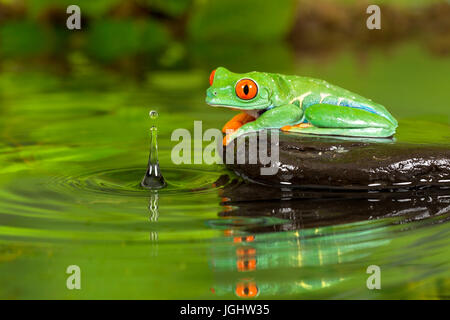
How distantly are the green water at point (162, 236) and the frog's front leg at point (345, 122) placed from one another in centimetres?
13

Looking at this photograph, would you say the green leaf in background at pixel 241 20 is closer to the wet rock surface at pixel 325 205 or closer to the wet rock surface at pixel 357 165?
the wet rock surface at pixel 357 165

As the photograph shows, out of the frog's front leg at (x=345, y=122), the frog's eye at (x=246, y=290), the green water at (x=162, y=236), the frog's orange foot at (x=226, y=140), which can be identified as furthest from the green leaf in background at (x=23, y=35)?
the frog's eye at (x=246, y=290)

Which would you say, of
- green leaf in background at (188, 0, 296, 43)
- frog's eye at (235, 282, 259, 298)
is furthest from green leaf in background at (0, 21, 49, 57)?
frog's eye at (235, 282, 259, 298)

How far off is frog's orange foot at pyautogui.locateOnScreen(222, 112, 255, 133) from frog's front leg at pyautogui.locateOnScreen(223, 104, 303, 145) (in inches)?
5.3

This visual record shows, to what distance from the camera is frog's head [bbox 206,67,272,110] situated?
324 cm

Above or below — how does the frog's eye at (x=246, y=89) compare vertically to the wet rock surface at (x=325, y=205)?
above

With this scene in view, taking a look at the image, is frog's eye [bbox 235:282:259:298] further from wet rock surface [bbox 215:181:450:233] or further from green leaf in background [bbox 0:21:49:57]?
green leaf in background [bbox 0:21:49:57]

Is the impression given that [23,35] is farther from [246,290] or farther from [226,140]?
[246,290]

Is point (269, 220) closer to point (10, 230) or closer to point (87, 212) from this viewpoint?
point (87, 212)

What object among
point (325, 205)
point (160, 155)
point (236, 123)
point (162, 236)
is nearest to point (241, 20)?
point (160, 155)

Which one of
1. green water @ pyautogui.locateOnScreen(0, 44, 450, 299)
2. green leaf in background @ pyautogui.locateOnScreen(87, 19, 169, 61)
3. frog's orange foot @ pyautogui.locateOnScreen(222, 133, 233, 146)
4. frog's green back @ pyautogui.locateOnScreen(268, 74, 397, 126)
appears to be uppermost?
green leaf in background @ pyautogui.locateOnScreen(87, 19, 169, 61)

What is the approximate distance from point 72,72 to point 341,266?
5.81m

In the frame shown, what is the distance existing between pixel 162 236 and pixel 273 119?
0.98m

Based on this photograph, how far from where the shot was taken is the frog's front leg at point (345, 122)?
3219 millimetres
